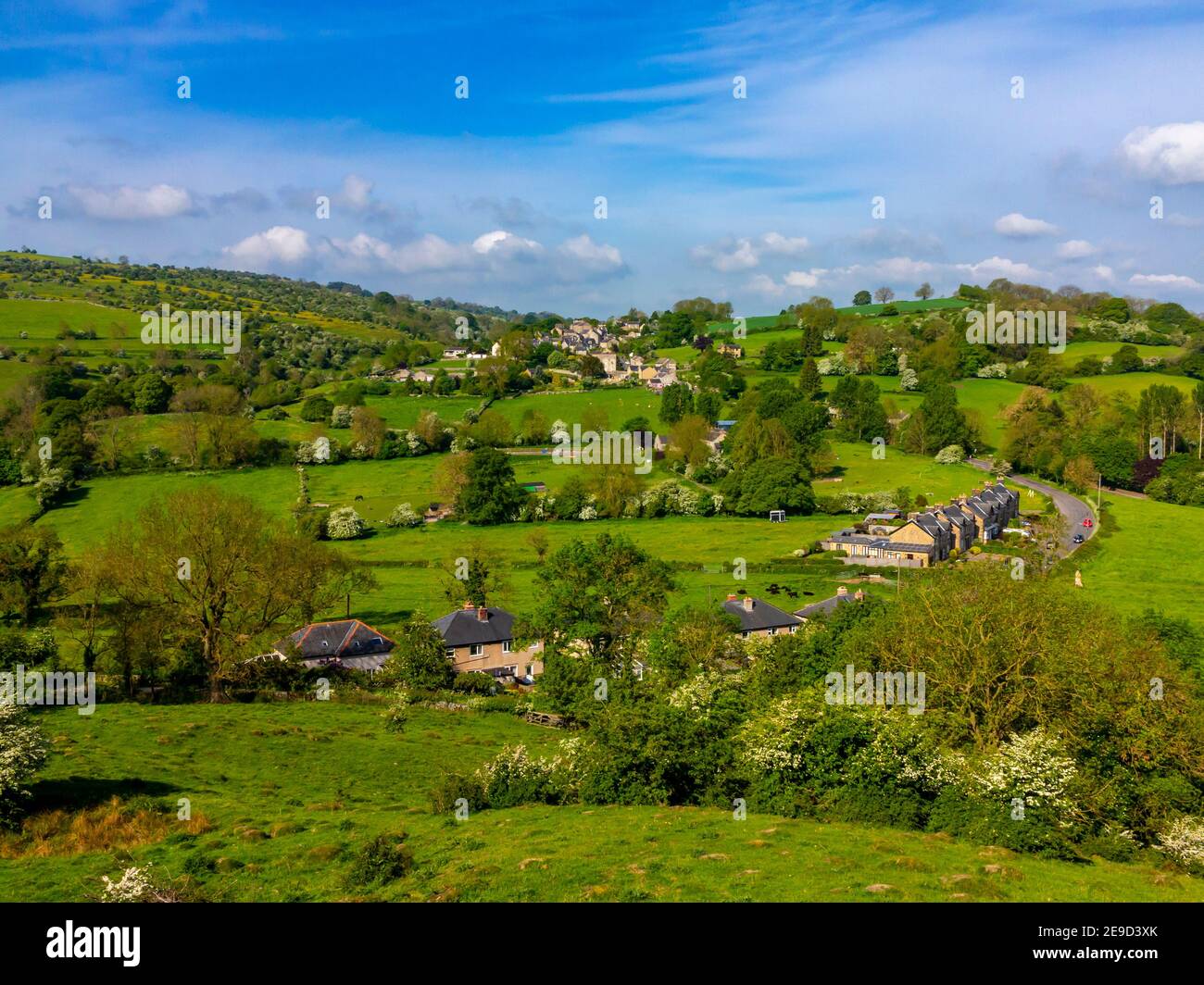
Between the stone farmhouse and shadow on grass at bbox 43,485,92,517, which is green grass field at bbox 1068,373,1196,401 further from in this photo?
shadow on grass at bbox 43,485,92,517

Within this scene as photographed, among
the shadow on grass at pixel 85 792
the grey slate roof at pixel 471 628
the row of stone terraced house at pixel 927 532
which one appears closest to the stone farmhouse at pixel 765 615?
the grey slate roof at pixel 471 628

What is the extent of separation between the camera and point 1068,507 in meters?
97.6

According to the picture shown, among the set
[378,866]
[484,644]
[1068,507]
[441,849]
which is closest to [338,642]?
[484,644]

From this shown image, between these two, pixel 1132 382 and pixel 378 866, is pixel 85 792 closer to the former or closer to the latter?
pixel 378 866

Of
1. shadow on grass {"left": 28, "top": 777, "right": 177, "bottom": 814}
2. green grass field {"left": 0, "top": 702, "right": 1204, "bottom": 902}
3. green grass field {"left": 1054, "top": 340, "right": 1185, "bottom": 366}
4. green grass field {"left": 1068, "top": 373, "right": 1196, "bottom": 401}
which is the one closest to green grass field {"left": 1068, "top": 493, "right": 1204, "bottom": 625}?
green grass field {"left": 1068, "top": 373, "right": 1196, "bottom": 401}

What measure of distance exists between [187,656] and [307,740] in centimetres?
1363

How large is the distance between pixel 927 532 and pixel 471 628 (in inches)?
1764

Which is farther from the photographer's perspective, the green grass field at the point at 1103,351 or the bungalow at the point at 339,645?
the green grass field at the point at 1103,351

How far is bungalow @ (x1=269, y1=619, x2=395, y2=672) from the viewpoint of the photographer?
1973 inches

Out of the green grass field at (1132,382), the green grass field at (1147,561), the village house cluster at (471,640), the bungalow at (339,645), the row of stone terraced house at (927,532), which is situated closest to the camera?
the bungalow at (339,645)

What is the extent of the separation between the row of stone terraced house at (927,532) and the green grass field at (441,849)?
56398 mm

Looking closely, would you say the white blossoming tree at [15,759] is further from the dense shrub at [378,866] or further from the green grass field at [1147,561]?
the green grass field at [1147,561]

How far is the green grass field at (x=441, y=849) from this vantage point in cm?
1720

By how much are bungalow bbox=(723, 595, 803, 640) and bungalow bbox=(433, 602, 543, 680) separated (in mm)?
13439
